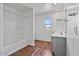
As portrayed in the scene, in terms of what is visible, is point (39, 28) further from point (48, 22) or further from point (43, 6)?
point (43, 6)

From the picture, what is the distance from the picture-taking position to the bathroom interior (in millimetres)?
1328

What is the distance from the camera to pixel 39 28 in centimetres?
160

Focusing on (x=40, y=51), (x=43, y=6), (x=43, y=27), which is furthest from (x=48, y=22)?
(x=40, y=51)

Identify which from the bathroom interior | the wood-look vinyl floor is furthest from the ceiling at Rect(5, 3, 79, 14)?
the wood-look vinyl floor

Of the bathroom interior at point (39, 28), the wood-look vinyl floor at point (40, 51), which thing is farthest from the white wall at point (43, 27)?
the wood-look vinyl floor at point (40, 51)

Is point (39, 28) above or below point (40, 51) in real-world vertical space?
above

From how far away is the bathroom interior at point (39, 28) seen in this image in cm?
133

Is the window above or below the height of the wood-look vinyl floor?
above

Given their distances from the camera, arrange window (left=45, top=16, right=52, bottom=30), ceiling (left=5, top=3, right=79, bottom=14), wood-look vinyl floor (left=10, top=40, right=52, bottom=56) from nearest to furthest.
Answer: ceiling (left=5, top=3, right=79, bottom=14) < wood-look vinyl floor (left=10, top=40, right=52, bottom=56) < window (left=45, top=16, right=52, bottom=30)

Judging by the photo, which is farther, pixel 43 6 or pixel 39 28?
pixel 39 28

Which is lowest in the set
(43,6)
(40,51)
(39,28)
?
(40,51)

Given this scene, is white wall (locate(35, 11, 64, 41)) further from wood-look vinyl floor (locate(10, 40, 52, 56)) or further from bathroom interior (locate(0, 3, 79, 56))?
wood-look vinyl floor (locate(10, 40, 52, 56))

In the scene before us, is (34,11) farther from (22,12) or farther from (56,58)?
(56,58)

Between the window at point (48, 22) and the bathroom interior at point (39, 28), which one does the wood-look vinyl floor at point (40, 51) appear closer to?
the bathroom interior at point (39, 28)
